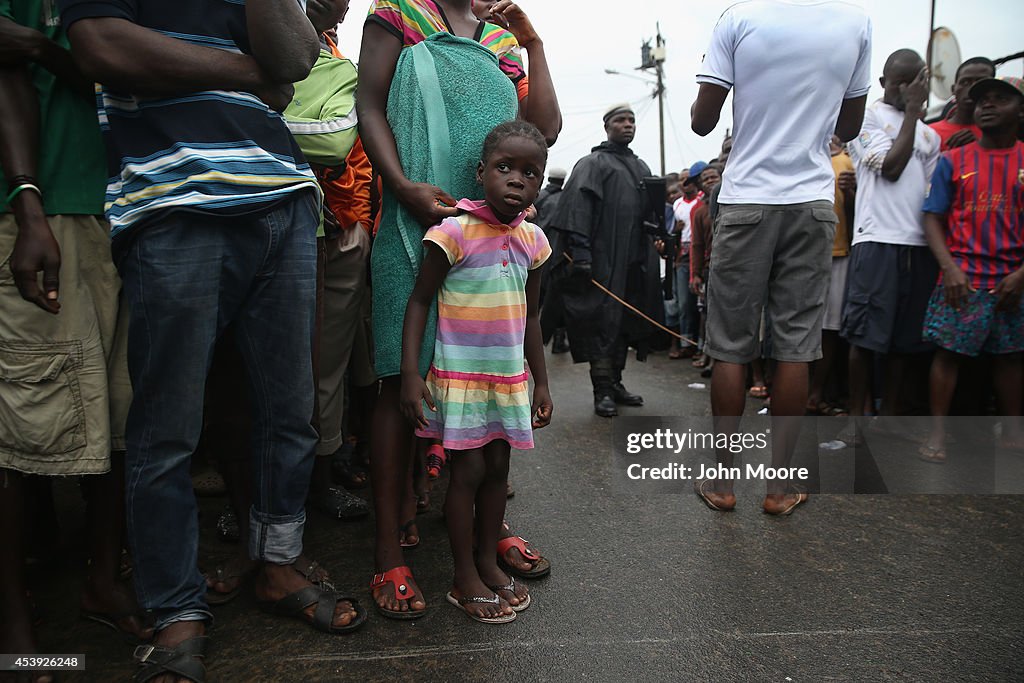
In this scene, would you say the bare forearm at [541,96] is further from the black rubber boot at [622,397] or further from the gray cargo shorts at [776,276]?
the black rubber boot at [622,397]

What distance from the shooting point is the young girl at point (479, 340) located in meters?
2.03

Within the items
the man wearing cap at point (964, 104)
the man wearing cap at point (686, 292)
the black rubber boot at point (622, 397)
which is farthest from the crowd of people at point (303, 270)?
the man wearing cap at point (686, 292)

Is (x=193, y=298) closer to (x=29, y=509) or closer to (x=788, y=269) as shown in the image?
(x=29, y=509)

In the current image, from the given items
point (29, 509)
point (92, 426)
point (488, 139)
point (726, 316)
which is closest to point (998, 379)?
point (726, 316)

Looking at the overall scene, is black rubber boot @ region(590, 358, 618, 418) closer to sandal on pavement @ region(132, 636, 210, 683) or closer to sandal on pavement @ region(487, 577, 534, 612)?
sandal on pavement @ region(487, 577, 534, 612)

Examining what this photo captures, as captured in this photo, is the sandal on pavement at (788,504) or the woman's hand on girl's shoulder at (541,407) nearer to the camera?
the woman's hand on girl's shoulder at (541,407)

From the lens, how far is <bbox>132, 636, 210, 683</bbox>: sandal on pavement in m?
1.68

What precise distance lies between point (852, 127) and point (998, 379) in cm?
177

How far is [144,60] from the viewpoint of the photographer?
1620 millimetres

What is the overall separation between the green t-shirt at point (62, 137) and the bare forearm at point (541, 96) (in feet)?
4.35

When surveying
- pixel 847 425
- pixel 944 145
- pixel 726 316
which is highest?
pixel 944 145

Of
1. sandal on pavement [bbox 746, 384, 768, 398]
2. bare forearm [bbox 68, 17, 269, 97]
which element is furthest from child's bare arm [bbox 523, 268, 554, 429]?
sandal on pavement [bbox 746, 384, 768, 398]

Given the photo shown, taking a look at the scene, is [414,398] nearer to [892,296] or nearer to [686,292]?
[892,296]

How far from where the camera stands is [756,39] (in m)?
2.97
